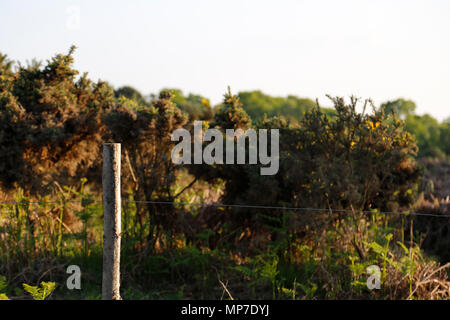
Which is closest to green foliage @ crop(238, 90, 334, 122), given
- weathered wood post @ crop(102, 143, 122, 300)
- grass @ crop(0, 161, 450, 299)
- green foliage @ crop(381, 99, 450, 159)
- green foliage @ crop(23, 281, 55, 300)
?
green foliage @ crop(381, 99, 450, 159)

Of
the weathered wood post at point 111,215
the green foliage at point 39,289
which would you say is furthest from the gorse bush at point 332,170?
the green foliage at point 39,289

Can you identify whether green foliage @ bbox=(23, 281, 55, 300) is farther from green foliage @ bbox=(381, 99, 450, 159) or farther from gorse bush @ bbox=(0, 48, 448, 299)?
green foliage @ bbox=(381, 99, 450, 159)

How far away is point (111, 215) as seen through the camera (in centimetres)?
355

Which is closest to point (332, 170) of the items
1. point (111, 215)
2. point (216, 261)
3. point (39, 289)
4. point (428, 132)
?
point (216, 261)

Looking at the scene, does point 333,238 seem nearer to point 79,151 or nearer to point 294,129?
point 294,129

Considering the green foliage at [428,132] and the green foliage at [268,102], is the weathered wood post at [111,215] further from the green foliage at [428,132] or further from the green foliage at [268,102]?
the green foliage at [268,102]

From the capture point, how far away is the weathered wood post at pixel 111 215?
3.52 m

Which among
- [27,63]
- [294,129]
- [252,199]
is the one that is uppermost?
[27,63]

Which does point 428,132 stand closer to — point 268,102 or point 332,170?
point 268,102

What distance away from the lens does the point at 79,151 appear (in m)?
6.40

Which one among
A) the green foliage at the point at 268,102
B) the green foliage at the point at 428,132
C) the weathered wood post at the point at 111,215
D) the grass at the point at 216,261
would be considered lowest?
the grass at the point at 216,261
